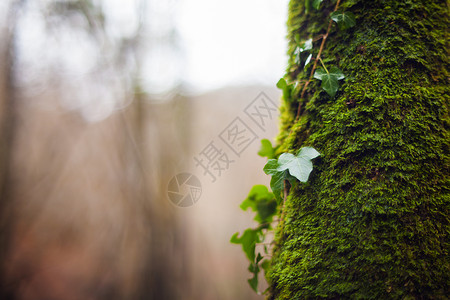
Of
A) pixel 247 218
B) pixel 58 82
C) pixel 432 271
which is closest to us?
pixel 432 271

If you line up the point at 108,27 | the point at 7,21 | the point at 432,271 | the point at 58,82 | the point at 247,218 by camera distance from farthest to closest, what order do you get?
the point at 247,218 → the point at 58,82 → the point at 108,27 → the point at 7,21 → the point at 432,271

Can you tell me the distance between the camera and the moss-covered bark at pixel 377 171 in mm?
646

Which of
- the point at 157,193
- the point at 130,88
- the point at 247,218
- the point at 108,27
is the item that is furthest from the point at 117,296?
the point at 108,27

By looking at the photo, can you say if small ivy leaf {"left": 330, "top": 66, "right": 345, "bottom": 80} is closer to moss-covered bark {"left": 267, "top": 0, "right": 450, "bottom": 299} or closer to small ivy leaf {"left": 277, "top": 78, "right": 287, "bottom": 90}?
moss-covered bark {"left": 267, "top": 0, "right": 450, "bottom": 299}

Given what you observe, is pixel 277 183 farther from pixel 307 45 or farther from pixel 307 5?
pixel 307 5

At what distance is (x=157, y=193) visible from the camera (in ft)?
15.3

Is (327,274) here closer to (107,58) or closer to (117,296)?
(107,58)

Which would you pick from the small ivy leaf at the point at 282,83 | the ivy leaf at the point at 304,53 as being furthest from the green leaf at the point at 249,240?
the ivy leaf at the point at 304,53

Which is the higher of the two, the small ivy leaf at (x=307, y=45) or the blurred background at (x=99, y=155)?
the blurred background at (x=99, y=155)

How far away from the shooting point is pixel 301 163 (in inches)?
32.0

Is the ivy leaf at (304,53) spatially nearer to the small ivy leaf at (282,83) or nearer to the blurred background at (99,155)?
the small ivy leaf at (282,83)

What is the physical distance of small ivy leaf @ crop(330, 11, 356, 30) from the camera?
0.86 m

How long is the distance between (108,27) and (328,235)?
5.48 metres

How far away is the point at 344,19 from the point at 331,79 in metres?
0.25
